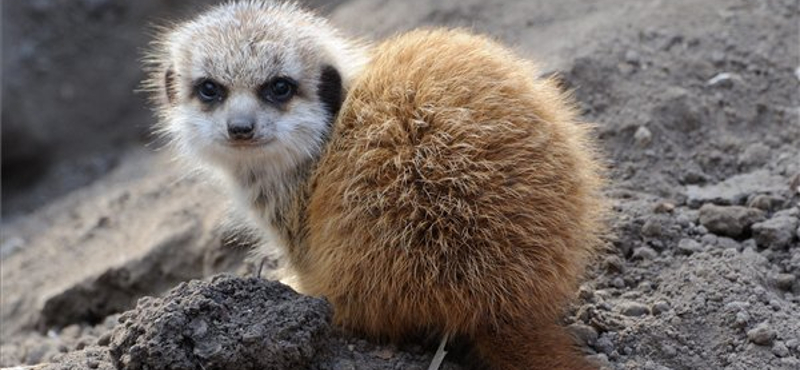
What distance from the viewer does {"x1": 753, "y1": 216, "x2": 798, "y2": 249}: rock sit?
396cm

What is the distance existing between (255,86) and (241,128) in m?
0.19

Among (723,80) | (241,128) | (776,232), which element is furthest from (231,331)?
(723,80)

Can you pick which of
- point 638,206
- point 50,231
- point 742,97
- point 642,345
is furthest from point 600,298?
point 50,231

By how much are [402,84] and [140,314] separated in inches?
44.1

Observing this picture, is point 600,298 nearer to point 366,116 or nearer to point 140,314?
point 366,116

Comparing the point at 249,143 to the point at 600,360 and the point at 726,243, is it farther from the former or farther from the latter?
the point at 726,243

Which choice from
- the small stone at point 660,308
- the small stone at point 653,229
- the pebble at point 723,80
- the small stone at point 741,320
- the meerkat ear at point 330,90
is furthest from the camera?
the pebble at point 723,80

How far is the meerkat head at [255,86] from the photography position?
3.80m

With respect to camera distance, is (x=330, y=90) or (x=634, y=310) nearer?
(x=634, y=310)

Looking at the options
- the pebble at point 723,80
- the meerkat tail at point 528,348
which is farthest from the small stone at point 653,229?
the pebble at point 723,80

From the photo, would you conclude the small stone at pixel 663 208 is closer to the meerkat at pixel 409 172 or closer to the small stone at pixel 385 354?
the meerkat at pixel 409 172

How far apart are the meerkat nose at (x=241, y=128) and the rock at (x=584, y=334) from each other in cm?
125

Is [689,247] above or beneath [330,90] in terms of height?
beneath

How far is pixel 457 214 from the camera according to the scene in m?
3.37
